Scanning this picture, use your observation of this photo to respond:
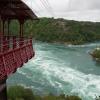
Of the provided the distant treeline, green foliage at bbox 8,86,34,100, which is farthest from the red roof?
the distant treeline

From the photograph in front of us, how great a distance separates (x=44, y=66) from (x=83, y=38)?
111652 mm

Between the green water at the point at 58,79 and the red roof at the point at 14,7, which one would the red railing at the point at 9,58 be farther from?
the green water at the point at 58,79

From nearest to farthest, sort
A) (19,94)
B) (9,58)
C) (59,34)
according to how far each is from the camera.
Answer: (9,58)
(19,94)
(59,34)

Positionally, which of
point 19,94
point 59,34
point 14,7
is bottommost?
point 59,34

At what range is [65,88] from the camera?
50906 millimetres

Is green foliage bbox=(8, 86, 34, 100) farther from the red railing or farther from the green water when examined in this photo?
the red railing

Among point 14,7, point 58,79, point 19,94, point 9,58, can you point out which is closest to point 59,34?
point 58,79

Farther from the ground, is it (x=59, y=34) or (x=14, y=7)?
(x=14, y=7)

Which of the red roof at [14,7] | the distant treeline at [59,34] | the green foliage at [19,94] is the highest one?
the red roof at [14,7]

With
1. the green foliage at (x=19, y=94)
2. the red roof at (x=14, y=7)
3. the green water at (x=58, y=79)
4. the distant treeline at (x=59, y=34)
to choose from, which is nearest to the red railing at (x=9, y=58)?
the red roof at (x=14, y=7)

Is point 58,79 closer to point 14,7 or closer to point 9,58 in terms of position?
point 14,7

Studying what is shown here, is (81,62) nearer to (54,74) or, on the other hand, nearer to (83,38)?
(54,74)

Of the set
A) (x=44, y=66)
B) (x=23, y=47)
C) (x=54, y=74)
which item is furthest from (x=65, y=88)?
(x=23, y=47)

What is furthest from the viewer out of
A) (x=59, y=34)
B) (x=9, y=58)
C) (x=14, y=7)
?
(x=59, y=34)
